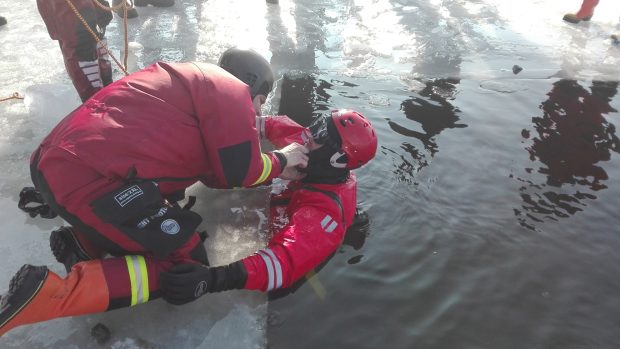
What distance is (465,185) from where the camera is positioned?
3.81 meters

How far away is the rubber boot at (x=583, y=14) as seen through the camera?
737 centimetres

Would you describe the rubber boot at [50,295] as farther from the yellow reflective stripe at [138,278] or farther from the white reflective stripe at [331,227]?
the white reflective stripe at [331,227]

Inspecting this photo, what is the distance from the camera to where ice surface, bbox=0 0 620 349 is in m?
2.33

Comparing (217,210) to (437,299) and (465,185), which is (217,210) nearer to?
(437,299)

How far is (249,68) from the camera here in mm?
3422

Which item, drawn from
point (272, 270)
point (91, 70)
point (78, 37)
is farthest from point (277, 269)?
point (78, 37)

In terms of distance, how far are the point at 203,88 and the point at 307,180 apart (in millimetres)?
1267

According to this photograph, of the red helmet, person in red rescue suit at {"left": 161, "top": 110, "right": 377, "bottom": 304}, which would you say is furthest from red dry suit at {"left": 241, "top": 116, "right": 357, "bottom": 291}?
the red helmet

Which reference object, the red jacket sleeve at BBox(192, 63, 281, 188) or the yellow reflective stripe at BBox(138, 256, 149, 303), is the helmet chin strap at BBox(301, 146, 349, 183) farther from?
the yellow reflective stripe at BBox(138, 256, 149, 303)

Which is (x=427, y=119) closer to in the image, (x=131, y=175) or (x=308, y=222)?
(x=308, y=222)

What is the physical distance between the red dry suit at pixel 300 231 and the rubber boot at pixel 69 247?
84 cm

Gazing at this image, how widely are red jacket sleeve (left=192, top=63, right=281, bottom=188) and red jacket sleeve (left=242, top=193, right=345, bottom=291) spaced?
1.58 ft

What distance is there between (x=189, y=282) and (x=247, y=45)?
177 inches

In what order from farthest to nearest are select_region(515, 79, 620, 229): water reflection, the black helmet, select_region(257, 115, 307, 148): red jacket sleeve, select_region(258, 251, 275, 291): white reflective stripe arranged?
select_region(257, 115, 307, 148): red jacket sleeve
select_region(515, 79, 620, 229): water reflection
the black helmet
select_region(258, 251, 275, 291): white reflective stripe
